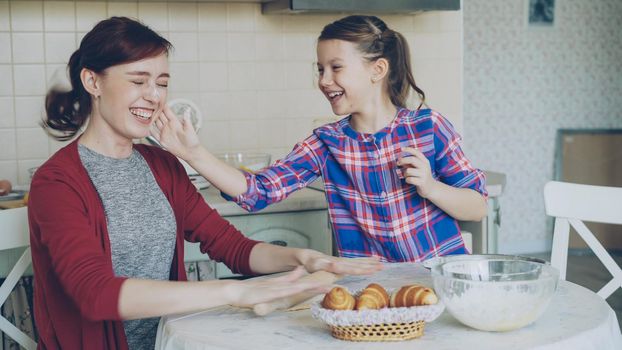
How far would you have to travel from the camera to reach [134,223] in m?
1.75

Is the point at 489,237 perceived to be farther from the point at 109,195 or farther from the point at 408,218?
the point at 109,195

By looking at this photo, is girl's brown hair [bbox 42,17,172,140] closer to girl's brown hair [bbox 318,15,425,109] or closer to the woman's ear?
the woman's ear

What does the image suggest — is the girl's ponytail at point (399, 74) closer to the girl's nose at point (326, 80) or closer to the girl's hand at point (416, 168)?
the girl's nose at point (326, 80)

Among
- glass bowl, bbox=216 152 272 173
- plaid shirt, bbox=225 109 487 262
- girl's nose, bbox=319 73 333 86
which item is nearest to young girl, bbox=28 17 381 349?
plaid shirt, bbox=225 109 487 262

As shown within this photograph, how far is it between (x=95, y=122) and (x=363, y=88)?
67cm

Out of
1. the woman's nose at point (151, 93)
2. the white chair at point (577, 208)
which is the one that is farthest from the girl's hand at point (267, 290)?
the white chair at point (577, 208)

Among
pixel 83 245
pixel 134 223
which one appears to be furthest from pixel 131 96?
pixel 83 245

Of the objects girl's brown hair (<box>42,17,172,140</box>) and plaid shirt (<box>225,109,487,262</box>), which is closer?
girl's brown hair (<box>42,17,172,140</box>)

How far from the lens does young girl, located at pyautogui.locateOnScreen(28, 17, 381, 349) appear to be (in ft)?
4.59

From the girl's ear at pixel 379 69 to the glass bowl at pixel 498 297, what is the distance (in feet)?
2.81

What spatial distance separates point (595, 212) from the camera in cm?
211

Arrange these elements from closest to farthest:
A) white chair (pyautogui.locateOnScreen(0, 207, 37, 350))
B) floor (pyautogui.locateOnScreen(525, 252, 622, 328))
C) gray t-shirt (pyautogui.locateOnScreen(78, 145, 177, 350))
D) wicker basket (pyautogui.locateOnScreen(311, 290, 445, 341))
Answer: wicker basket (pyautogui.locateOnScreen(311, 290, 445, 341)), gray t-shirt (pyautogui.locateOnScreen(78, 145, 177, 350)), white chair (pyautogui.locateOnScreen(0, 207, 37, 350)), floor (pyautogui.locateOnScreen(525, 252, 622, 328))

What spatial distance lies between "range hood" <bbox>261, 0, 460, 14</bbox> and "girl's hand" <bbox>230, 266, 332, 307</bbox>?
1.65 meters

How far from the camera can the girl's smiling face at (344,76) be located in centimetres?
203
